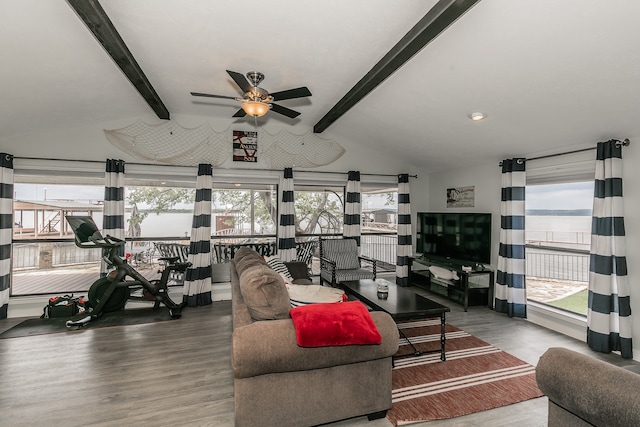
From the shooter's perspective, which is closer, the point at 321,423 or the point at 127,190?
the point at 321,423

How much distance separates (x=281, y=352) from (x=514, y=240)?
147 inches

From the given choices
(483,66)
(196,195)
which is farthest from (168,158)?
(483,66)

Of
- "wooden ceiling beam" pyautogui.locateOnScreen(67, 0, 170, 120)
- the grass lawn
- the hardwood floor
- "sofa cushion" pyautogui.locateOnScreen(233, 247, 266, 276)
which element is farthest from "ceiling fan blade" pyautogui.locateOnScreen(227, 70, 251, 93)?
the grass lawn

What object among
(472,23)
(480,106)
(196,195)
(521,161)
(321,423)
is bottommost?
(321,423)

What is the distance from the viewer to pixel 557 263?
4.51 metres

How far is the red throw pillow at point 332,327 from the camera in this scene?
1852 millimetres

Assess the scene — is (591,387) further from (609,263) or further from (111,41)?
(111,41)

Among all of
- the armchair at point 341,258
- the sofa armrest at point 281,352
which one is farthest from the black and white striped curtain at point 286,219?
the sofa armrest at point 281,352

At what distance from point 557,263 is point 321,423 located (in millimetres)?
4316

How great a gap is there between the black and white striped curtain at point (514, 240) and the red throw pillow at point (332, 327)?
3.15 metres

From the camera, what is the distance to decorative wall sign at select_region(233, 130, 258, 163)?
5.05 metres

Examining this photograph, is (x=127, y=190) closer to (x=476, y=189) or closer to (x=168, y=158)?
(x=168, y=158)

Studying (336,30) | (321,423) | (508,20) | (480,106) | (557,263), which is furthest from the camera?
(557,263)

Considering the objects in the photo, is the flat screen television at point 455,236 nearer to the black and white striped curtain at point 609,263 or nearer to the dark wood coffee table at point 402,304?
the black and white striped curtain at point 609,263
